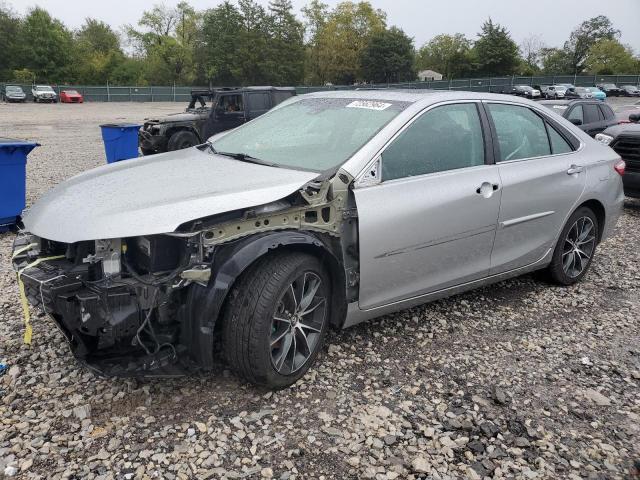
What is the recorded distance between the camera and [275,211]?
289 centimetres

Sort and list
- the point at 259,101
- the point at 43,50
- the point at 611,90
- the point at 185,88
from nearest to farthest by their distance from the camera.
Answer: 1. the point at 259,101
2. the point at 611,90
3. the point at 185,88
4. the point at 43,50

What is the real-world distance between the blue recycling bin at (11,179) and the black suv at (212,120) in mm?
6544

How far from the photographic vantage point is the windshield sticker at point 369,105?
3.66m

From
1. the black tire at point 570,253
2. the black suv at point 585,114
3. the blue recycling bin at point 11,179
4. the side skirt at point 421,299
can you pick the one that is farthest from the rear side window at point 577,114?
Result: the blue recycling bin at point 11,179

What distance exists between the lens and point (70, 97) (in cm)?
4459

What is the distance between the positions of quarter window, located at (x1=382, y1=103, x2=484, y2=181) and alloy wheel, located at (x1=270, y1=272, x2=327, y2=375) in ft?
2.71

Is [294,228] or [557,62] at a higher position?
[557,62]

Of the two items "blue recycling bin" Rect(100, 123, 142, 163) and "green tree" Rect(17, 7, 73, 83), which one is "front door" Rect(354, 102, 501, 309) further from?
"green tree" Rect(17, 7, 73, 83)

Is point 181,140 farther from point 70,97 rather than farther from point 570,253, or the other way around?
point 70,97

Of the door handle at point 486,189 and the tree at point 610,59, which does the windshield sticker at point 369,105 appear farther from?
the tree at point 610,59

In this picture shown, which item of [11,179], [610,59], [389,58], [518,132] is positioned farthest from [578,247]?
[610,59]

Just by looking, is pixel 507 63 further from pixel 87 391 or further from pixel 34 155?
pixel 87 391

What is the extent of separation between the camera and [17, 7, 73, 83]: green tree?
60.9 metres

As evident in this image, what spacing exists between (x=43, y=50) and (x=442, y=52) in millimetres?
61266
